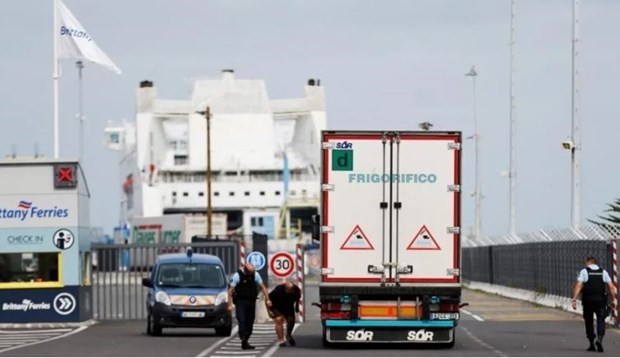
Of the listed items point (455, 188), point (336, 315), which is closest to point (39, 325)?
point (336, 315)

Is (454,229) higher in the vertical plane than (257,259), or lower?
higher

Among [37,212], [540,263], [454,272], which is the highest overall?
[37,212]

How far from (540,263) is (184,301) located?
21.1 m

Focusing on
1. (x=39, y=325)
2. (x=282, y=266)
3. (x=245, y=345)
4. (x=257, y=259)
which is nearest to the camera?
(x=245, y=345)

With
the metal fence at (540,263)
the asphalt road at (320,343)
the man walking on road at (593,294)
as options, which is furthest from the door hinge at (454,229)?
the metal fence at (540,263)

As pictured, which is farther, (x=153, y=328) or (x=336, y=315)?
(x=153, y=328)

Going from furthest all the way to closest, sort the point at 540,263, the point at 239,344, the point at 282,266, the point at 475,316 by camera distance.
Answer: the point at 540,263 < the point at 475,316 < the point at 282,266 < the point at 239,344

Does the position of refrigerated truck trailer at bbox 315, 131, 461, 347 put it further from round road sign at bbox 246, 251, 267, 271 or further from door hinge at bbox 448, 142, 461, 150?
round road sign at bbox 246, 251, 267, 271

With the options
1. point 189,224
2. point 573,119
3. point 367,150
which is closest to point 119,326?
point 367,150

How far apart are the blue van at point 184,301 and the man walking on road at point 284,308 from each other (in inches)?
148

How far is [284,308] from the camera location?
2877cm

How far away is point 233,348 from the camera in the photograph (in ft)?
90.5

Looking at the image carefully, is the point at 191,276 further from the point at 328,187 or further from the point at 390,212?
the point at 390,212

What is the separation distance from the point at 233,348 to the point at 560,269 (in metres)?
21.1
